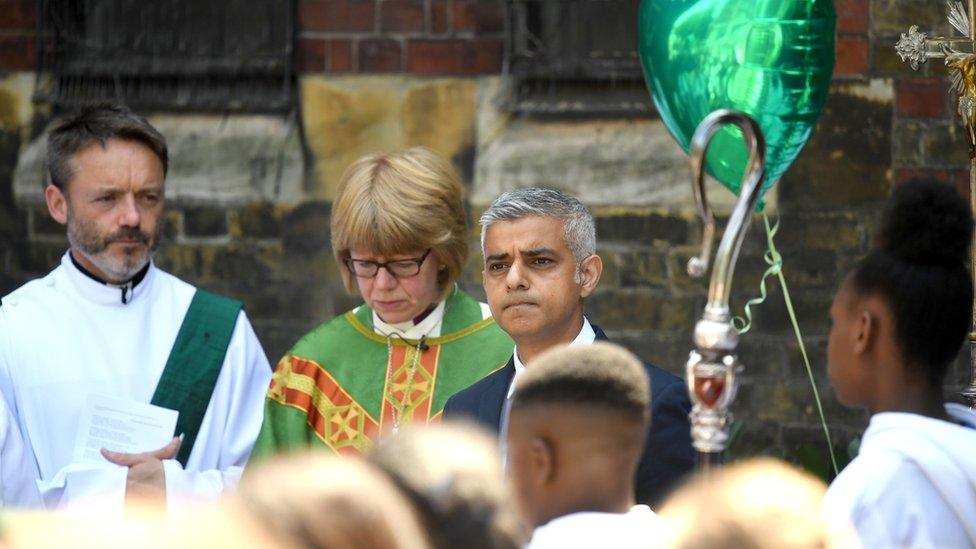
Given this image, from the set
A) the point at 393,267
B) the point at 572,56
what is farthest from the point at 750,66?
the point at 572,56

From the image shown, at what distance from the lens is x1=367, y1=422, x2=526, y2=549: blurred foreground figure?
1.99m

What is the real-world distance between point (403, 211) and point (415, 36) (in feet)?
8.51

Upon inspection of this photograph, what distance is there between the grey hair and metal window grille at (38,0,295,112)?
3.26m

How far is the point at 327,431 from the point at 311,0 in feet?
9.82

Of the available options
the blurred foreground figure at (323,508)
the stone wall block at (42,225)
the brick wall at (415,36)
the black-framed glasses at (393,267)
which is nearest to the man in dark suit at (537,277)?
the black-framed glasses at (393,267)

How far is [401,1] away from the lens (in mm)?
6758

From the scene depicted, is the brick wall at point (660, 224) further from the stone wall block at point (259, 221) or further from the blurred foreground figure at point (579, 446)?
the blurred foreground figure at point (579, 446)

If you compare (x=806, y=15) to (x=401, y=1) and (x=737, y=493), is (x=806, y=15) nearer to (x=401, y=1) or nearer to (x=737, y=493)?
A: (x=737, y=493)

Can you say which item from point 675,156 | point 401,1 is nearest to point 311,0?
point 401,1

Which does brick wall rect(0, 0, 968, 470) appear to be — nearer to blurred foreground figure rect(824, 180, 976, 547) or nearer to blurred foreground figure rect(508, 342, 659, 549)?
blurred foreground figure rect(824, 180, 976, 547)

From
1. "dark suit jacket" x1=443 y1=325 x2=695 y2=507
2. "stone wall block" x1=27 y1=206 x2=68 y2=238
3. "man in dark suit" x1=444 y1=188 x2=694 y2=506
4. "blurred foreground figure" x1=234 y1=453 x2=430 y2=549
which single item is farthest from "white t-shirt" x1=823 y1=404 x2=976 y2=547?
"stone wall block" x1=27 y1=206 x2=68 y2=238

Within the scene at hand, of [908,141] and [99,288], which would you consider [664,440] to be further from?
[908,141]

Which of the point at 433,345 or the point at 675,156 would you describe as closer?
the point at 433,345

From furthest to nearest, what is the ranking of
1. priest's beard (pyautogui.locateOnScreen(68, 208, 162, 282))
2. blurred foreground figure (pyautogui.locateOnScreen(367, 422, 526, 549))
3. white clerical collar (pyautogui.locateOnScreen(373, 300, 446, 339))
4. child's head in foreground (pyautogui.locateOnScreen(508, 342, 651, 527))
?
priest's beard (pyautogui.locateOnScreen(68, 208, 162, 282)) < white clerical collar (pyautogui.locateOnScreen(373, 300, 446, 339)) < child's head in foreground (pyautogui.locateOnScreen(508, 342, 651, 527)) < blurred foreground figure (pyautogui.locateOnScreen(367, 422, 526, 549))
